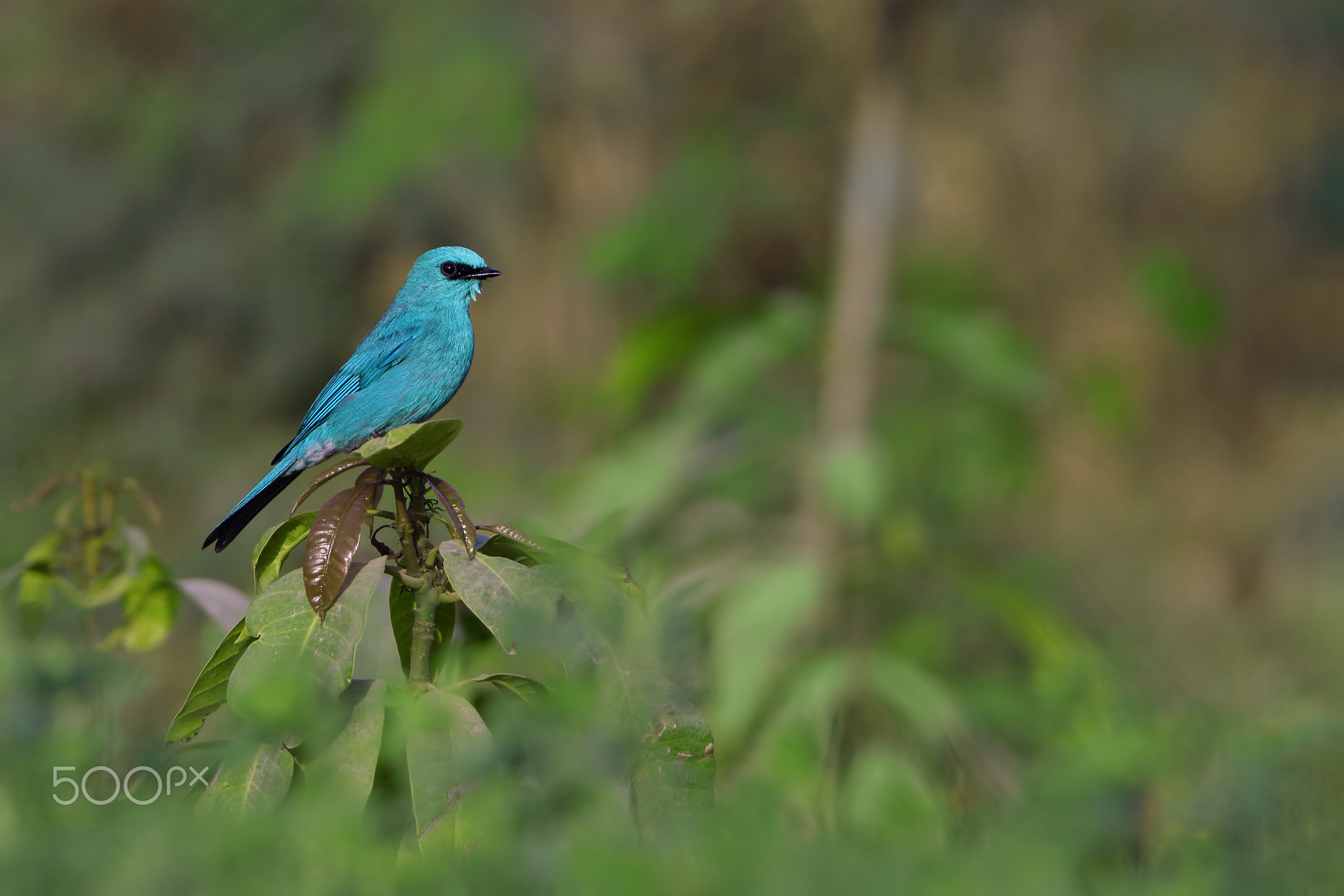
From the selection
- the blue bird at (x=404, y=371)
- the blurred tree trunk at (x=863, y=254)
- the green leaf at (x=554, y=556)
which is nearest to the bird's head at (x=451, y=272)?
the blue bird at (x=404, y=371)

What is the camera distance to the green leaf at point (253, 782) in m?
1.53

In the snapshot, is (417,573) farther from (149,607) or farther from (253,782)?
(149,607)

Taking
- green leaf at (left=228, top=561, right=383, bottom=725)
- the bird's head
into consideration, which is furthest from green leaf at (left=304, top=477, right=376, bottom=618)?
the bird's head

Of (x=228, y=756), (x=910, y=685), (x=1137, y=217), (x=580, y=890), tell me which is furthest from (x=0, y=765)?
(x=1137, y=217)

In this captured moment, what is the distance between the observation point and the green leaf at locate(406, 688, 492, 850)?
59.0 inches

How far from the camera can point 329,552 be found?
1.56 meters

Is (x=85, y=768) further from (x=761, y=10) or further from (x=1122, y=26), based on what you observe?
(x=1122, y=26)

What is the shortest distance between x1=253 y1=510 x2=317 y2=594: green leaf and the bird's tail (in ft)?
0.15

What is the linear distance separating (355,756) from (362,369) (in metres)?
0.64

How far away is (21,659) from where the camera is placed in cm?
184

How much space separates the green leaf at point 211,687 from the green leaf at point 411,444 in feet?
0.87

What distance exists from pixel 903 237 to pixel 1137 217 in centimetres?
128

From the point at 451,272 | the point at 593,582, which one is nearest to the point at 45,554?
the point at 451,272

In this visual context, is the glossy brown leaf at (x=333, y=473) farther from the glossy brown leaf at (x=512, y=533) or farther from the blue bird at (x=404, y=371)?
the blue bird at (x=404, y=371)
